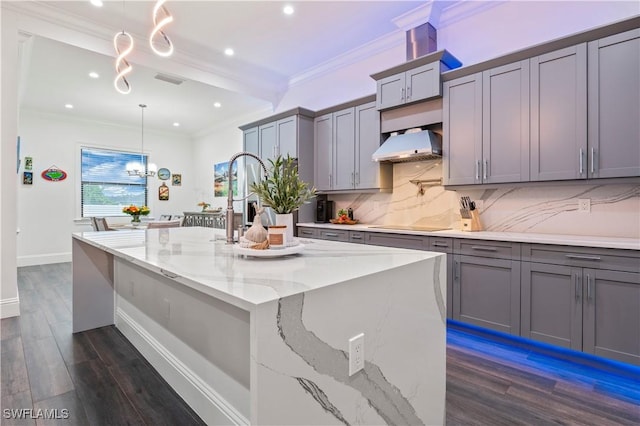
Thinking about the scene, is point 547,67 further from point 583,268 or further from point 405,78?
point 583,268

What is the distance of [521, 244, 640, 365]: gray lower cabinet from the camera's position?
211cm

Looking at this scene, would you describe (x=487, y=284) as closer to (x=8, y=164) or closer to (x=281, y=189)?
(x=281, y=189)

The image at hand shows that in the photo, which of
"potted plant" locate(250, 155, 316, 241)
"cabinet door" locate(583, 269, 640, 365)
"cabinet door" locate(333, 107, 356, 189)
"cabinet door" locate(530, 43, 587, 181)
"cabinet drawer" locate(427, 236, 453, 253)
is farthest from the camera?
"cabinet door" locate(333, 107, 356, 189)

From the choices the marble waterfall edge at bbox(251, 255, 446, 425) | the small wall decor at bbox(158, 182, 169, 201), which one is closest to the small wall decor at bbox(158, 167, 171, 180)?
the small wall decor at bbox(158, 182, 169, 201)

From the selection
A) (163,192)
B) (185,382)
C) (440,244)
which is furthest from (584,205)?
(163,192)

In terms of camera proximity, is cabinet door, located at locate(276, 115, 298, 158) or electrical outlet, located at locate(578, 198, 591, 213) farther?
cabinet door, located at locate(276, 115, 298, 158)

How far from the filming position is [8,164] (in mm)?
3158

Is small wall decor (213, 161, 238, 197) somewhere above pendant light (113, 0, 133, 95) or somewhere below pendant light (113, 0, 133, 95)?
below

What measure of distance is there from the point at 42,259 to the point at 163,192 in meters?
2.61

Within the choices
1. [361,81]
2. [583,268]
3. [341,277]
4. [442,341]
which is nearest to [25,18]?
[361,81]

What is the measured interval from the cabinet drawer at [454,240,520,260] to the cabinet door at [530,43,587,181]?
0.62m

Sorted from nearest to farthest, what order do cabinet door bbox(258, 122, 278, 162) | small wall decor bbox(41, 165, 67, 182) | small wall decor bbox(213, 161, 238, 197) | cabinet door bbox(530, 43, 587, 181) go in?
cabinet door bbox(530, 43, 587, 181) → cabinet door bbox(258, 122, 278, 162) → small wall decor bbox(41, 165, 67, 182) → small wall decor bbox(213, 161, 238, 197)

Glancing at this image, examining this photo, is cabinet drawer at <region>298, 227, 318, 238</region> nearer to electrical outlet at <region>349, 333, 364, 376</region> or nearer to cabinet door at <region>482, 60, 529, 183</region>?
cabinet door at <region>482, 60, 529, 183</region>

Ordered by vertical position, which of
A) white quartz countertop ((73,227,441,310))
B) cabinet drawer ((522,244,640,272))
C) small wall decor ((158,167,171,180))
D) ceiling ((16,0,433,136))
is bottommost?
cabinet drawer ((522,244,640,272))
